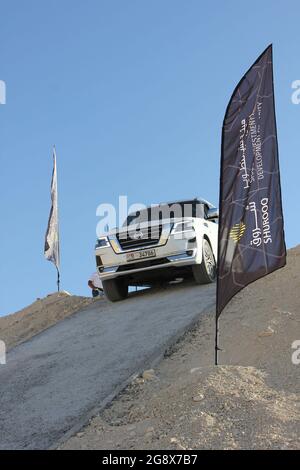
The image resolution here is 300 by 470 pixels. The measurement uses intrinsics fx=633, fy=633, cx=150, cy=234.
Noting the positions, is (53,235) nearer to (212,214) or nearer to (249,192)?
(212,214)

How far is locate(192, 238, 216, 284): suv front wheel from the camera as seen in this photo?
11.4 metres

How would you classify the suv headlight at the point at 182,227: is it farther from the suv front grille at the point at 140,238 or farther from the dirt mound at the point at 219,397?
the dirt mound at the point at 219,397

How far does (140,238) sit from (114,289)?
116cm

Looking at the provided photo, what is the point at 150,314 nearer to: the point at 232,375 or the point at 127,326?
the point at 127,326

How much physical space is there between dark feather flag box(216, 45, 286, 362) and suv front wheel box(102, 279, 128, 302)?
5658mm

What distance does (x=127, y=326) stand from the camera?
9062 millimetres

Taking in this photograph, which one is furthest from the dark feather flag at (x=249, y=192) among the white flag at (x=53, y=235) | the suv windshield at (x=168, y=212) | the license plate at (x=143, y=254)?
the white flag at (x=53, y=235)

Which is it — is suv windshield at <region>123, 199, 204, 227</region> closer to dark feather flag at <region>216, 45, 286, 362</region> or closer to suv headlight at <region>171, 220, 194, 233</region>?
suv headlight at <region>171, 220, 194, 233</region>

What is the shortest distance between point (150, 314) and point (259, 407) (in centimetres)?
455

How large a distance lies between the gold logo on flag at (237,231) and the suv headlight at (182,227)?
4953 millimetres

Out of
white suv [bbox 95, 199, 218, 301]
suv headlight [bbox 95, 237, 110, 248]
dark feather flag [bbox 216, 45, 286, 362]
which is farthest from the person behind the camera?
suv headlight [bbox 95, 237, 110, 248]

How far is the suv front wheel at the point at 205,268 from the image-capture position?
1140cm

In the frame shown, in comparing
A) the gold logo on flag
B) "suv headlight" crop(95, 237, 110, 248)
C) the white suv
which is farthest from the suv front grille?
the gold logo on flag
